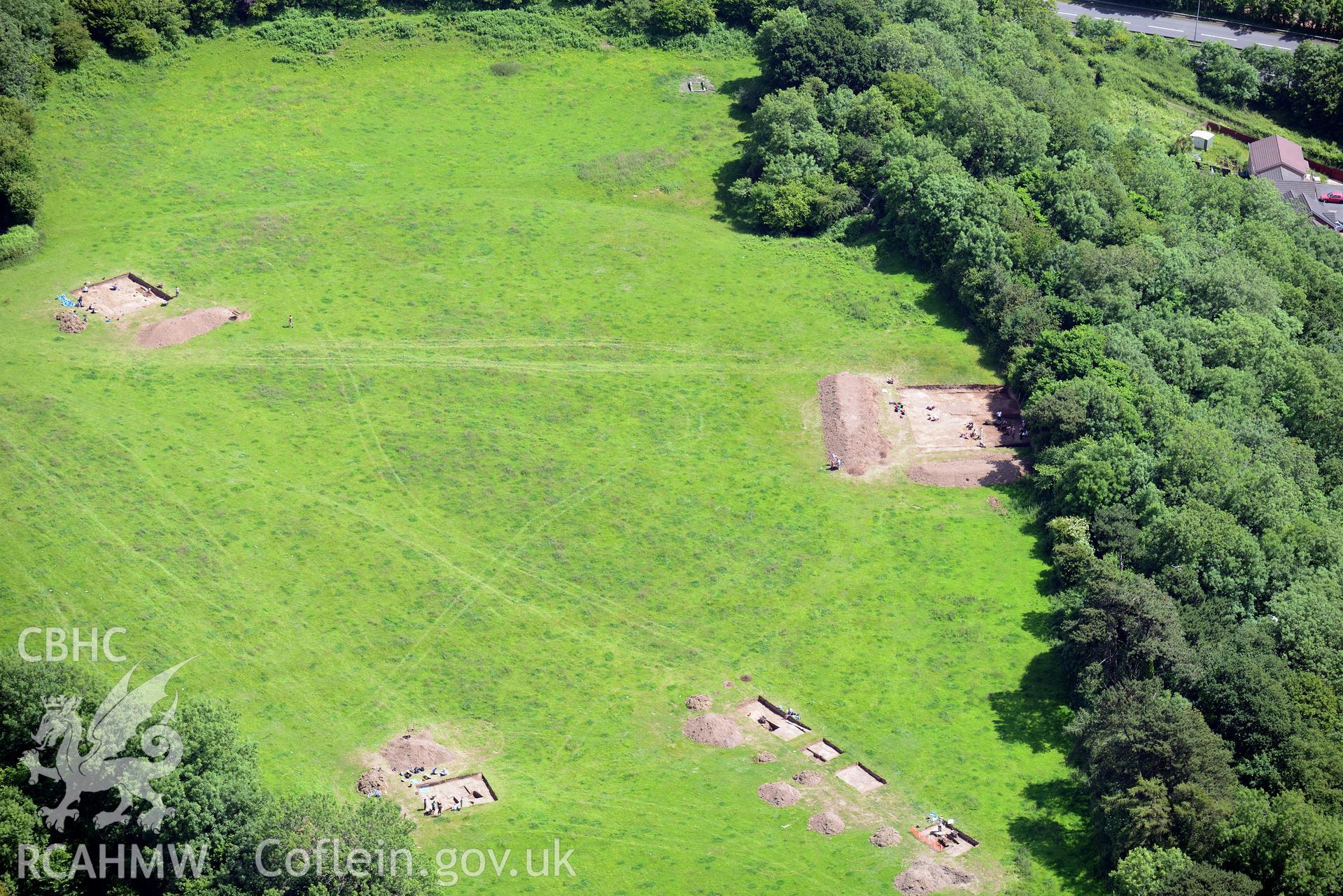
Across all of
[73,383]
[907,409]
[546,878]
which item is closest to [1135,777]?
[546,878]

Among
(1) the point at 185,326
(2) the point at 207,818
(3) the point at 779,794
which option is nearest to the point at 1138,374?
(3) the point at 779,794

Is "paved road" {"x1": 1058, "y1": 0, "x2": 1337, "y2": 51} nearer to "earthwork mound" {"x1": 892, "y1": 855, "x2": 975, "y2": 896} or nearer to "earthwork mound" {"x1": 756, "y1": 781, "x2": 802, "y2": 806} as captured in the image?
"earthwork mound" {"x1": 756, "y1": 781, "x2": 802, "y2": 806}

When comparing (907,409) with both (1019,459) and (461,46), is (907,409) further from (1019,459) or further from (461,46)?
(461,46)

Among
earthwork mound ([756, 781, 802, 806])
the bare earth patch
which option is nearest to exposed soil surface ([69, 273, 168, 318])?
earthwork mound ([756, 781, 802, 806])

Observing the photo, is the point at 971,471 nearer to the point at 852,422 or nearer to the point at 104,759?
the point at 852,422

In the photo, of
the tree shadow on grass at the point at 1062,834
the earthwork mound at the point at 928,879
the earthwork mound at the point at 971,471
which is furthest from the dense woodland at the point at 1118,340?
the earthwork mound at the point at 928,879
